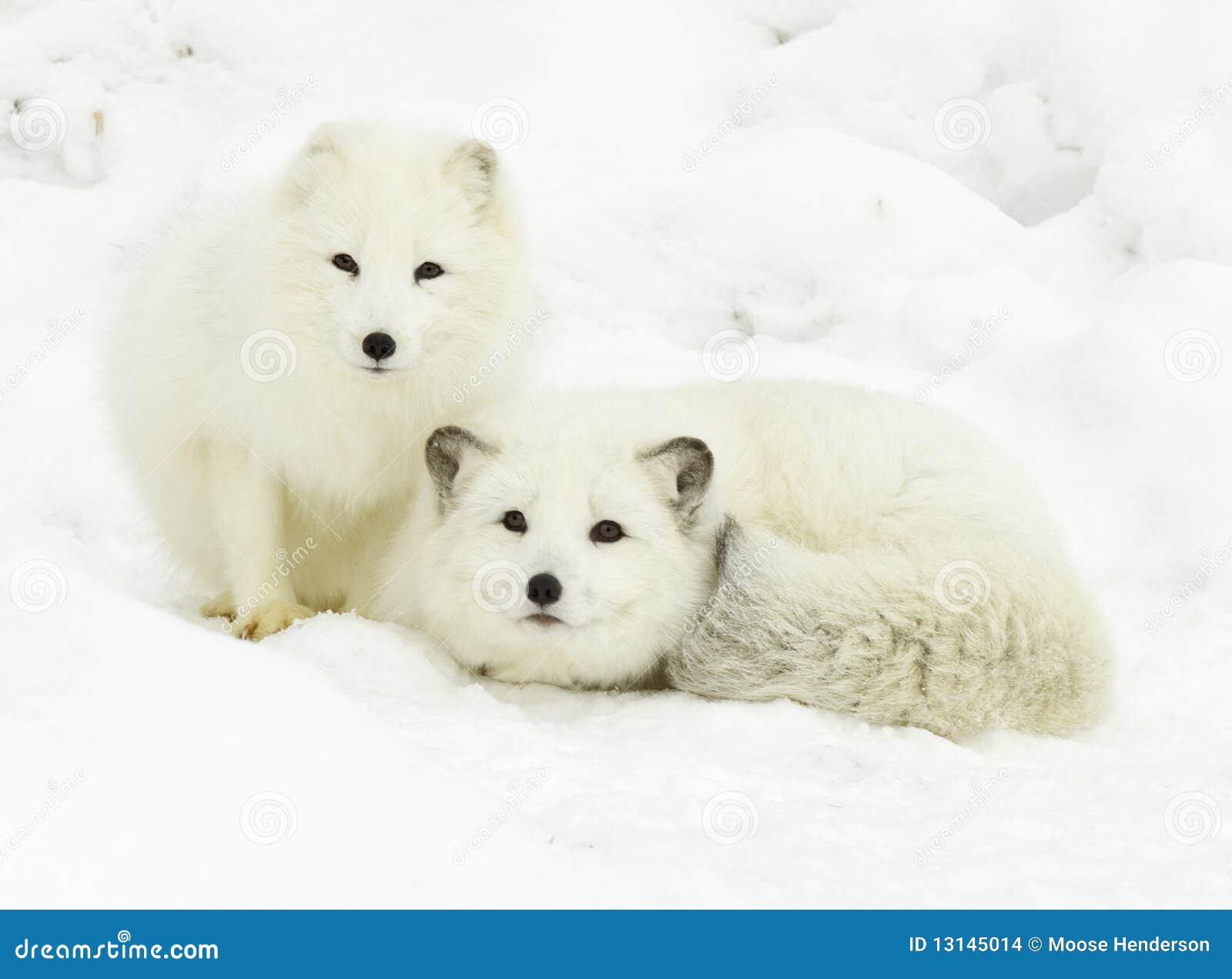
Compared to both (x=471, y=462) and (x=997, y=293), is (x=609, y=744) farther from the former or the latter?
(x=997, y=293)

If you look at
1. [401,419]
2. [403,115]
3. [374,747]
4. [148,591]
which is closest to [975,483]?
[401,419]

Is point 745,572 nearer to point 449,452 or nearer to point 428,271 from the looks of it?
point 449,452

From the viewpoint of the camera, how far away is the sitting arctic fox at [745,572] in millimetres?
3158

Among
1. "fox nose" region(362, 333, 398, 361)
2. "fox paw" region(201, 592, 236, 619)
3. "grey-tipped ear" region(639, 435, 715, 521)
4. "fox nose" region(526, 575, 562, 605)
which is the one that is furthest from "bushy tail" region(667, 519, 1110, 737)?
"fox paw" region(201, 592, 236, 619)

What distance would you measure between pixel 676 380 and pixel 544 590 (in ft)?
8.50

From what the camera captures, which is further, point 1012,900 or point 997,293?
point 997,293

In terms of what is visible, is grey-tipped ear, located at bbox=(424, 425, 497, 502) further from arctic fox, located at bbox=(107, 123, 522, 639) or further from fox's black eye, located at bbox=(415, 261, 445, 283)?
fox's black eye, located at bbox=(415, 261, 445, 283)

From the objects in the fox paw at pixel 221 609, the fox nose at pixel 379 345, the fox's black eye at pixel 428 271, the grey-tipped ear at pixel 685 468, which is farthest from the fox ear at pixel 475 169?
the fox paw at pixel 221 609

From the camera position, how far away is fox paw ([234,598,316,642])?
3557 millimetres

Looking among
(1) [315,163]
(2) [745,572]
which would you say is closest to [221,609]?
(1) [315,163]

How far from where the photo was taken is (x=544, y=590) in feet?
9.96

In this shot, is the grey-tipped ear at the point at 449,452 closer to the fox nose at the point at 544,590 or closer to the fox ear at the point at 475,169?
the fox nose at the point at 544,590

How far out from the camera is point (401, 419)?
368 centimetres

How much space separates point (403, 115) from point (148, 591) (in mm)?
2842
